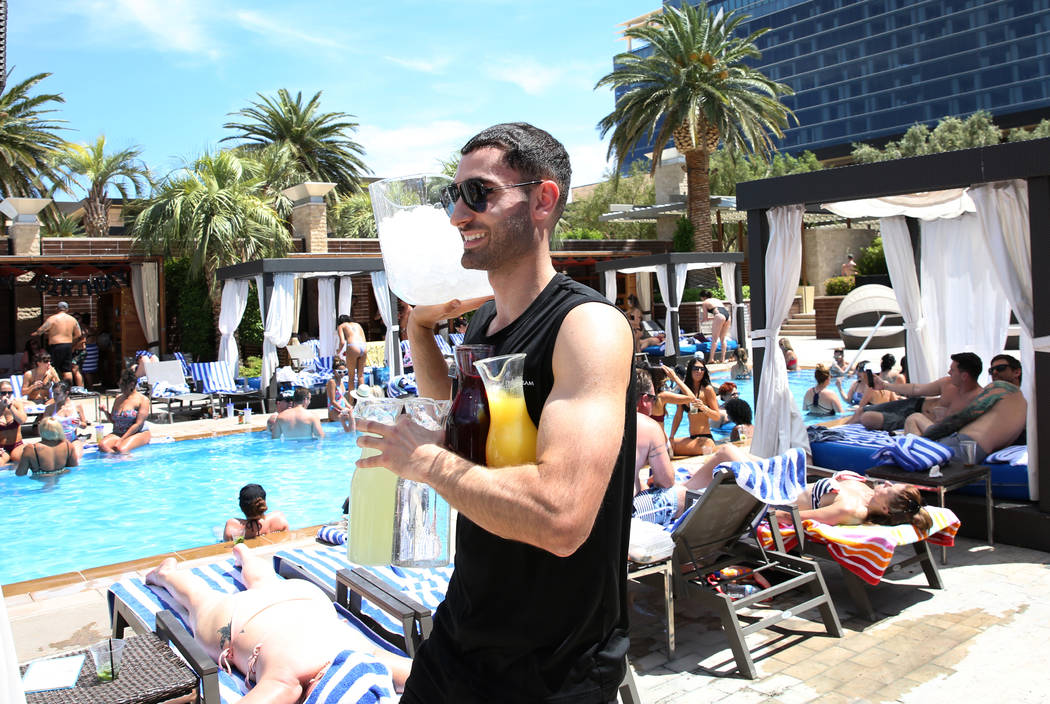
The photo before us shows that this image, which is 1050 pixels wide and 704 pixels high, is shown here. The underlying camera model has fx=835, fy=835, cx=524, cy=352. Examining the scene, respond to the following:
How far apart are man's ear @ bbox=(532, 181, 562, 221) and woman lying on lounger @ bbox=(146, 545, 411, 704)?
205 centimetres

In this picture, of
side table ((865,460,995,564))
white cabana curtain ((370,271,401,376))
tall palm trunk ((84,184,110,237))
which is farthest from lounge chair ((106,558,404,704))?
tall palm trunk ((84,184,110,237))

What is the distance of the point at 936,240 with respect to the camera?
8812mm

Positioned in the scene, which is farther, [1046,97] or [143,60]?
[1046,97]

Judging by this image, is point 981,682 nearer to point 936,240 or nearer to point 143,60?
point 936,240

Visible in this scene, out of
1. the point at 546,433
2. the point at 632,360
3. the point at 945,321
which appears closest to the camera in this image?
the point at 546,433

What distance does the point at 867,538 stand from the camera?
4.26 m

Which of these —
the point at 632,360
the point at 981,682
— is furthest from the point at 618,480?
the point at 981,682

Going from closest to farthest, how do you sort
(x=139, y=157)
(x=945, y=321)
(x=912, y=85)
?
(x=945, y=321)
(x=139, y=157)
(x=912, y=85)

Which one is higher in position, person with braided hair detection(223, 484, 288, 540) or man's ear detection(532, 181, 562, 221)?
man's ear detection(532, 181, 562, 221)

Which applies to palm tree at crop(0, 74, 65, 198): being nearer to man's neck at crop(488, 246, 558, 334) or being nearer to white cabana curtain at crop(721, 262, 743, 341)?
white cabana curtain at crop(721, 262, 743, 341)

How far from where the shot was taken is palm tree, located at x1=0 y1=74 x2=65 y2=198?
22.1 metres

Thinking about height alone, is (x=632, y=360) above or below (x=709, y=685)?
above

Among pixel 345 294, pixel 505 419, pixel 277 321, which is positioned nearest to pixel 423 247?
pixel 505 419

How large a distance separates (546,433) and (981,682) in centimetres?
318
